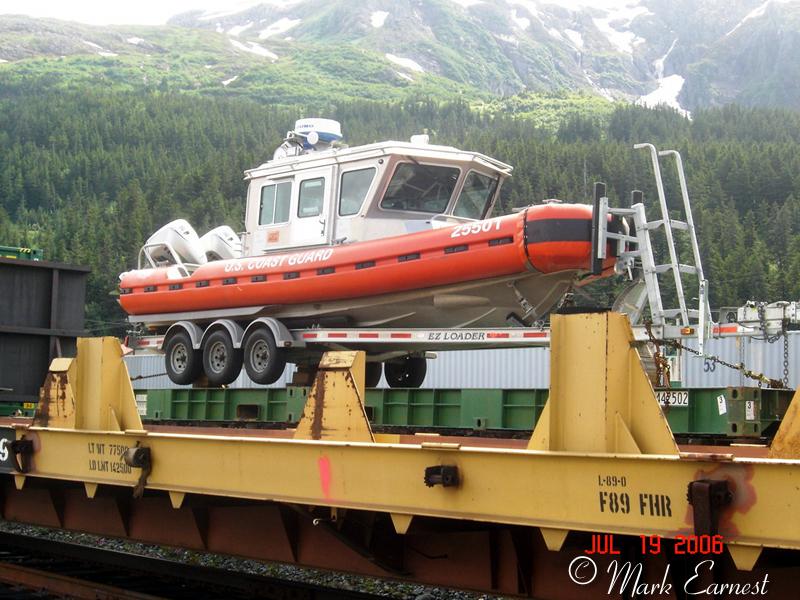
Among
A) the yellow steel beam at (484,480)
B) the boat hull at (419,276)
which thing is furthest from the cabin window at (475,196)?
the yellow steel beam at (484,480)

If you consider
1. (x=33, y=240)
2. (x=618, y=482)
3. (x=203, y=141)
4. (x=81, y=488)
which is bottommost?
(x=81, y=488)

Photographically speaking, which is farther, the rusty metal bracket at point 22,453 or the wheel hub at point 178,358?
the wheel hub at point 178,358

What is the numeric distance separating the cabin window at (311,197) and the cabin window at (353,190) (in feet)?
1.10

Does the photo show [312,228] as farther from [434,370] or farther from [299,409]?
[434,370]

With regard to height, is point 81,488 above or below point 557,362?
below

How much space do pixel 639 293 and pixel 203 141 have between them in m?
128

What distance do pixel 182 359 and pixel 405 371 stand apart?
2819mm

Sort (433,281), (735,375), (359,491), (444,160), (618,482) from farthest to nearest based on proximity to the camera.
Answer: (735,375), (444,160), (433,281), (359,491), (618,482)

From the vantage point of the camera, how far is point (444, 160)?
1293 cm

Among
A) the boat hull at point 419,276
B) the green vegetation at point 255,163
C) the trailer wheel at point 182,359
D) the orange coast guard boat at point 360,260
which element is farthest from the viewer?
the green vegetation at point 255,163

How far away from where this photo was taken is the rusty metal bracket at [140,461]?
6.56 metres

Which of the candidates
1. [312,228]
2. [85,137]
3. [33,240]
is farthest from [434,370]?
[85,137]

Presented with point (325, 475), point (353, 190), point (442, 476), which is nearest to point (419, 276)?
point (353, 190)

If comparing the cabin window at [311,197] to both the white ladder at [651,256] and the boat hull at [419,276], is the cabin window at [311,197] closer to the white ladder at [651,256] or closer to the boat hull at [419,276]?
the boat hull at [419,276]
